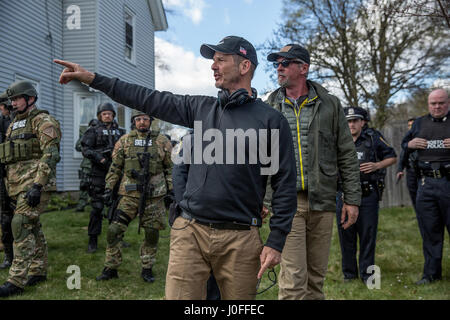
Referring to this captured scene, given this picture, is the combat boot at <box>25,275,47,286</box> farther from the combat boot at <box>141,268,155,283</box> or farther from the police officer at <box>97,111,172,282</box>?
the combat boot at <box>141,268,155,283</box>

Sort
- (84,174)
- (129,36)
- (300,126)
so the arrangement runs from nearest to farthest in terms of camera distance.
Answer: (300,126) → (84,174) → (129,36)

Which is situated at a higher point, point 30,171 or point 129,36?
point 129,36

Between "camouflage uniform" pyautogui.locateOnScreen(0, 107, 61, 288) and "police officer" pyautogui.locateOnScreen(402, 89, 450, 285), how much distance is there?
199 inches

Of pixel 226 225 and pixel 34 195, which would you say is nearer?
pixel 226 225

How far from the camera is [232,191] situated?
2518 millimetres

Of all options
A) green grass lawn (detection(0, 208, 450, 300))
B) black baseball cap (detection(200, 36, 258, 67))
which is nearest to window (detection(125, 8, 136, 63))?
green grass lawn (detection(0, 208, 450, 300))

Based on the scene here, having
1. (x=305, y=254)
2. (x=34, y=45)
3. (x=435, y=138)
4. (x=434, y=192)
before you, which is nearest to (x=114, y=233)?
(x=305, y=254)

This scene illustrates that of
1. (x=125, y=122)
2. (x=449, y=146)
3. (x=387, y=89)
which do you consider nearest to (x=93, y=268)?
(x=449, y=146)

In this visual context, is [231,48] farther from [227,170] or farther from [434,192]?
[434,192]

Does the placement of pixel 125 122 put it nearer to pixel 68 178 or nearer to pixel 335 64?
pixel 68 178

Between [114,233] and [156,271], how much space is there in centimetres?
106

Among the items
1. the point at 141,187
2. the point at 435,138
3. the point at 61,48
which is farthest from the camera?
the point at 61,48
